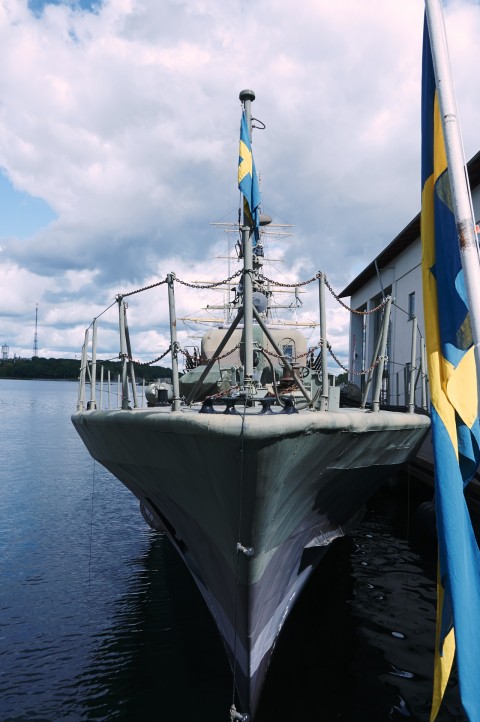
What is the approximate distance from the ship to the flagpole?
4.80 ft

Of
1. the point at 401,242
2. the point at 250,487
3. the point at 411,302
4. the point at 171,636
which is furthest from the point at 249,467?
the point at 401,242

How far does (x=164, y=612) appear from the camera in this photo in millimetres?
7188

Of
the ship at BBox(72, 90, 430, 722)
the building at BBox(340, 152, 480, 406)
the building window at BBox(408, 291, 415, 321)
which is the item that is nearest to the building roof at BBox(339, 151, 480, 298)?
the building at BBox(340, 152, 480, 406)

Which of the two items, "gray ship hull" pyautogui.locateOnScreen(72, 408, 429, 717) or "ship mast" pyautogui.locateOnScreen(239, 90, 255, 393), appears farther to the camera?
"ship mast" pyautogui.locateOnScreen(239, 90, 255, 393)

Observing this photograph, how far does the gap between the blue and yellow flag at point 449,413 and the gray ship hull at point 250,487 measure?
1.01 metres

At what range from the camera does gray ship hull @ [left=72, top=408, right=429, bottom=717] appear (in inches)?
155

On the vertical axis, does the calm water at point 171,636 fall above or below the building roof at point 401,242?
below

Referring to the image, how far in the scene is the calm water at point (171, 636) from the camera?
513 centimetres

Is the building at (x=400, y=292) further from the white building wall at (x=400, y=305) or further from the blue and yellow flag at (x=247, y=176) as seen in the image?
the blue and yellow flag at (x=247, y=176)

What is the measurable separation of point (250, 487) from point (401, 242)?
15.6 metres

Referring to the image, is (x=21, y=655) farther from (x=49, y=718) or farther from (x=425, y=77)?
(x=425, y=77)

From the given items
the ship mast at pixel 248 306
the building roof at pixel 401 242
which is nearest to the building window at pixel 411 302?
the building roof at pixel 401 242

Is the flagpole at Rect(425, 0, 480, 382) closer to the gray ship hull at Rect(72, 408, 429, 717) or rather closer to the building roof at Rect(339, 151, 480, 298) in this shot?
the gray ship hull at Rect(72, 408, 429, 717)

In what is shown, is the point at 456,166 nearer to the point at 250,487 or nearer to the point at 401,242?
the point at 250,487
